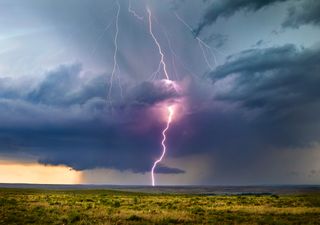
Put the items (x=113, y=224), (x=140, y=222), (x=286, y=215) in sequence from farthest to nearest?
(x=286, y=215), (x=140, y=222), (x=113, y=224)

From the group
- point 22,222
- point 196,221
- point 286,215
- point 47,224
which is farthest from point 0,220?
point 286,215

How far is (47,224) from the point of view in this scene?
22469 mm

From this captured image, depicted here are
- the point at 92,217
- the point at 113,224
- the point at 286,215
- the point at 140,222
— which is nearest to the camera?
the point at 113,224

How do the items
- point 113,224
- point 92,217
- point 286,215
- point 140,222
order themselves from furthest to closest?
point 286,215 < point 92,217 < point 140,222 < point 113,224

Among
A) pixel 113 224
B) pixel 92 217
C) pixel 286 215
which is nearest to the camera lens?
pixel 113 224

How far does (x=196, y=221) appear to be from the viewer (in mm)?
24297

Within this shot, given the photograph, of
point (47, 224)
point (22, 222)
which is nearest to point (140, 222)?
point (47, 224)

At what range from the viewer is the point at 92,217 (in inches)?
1020

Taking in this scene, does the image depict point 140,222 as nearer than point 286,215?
Yes

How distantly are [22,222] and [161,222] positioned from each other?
8.19 m

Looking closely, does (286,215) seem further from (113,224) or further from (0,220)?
(0,220)

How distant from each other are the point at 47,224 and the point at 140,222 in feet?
17.6

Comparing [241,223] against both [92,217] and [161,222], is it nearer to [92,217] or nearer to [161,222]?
[161,222]

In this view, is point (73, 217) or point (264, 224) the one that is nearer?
point (264, 224)
